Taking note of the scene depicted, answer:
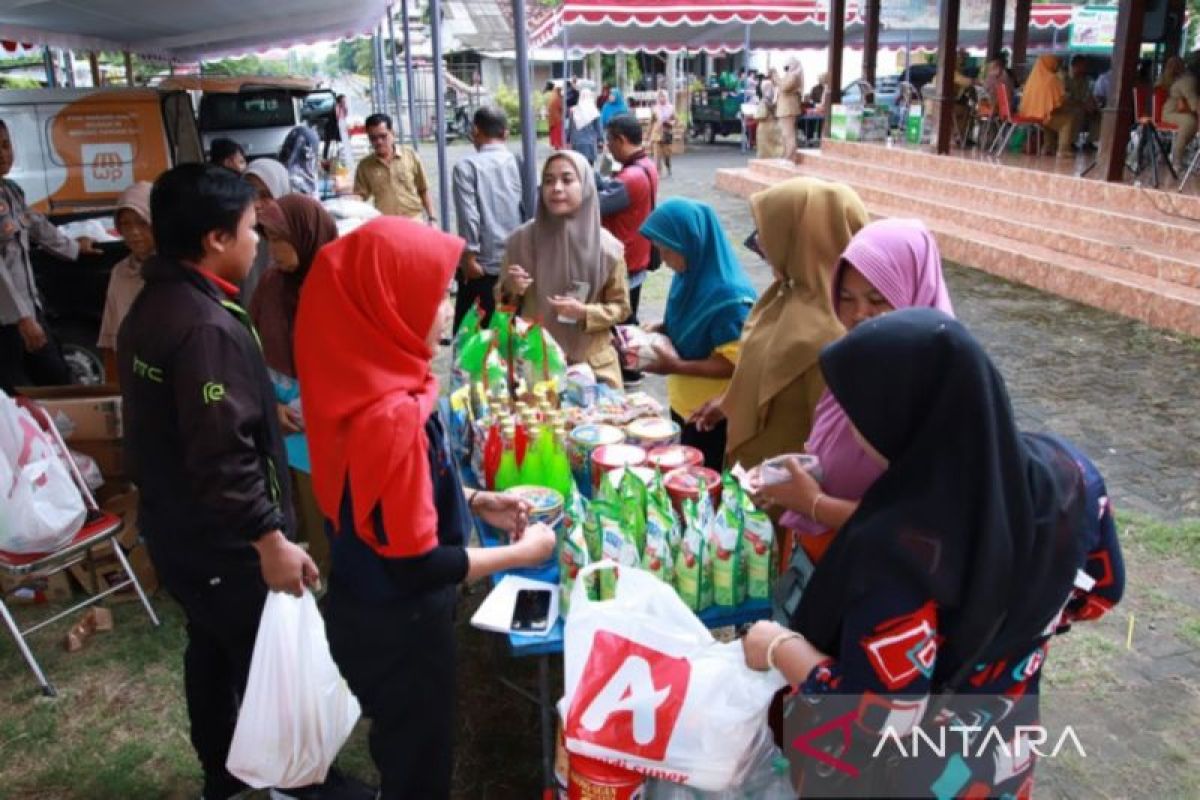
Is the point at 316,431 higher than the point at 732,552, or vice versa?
the point at 316,431

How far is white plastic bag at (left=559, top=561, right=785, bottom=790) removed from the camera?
5.67 feet

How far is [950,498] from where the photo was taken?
52.9 inches

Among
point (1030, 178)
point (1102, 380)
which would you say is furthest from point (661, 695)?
point (1030, 178)

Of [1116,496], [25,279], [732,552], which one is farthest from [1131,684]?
[25,279]

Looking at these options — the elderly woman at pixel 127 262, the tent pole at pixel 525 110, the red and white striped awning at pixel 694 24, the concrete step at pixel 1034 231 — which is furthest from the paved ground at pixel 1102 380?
the red and white striped awning at pixel 694 24

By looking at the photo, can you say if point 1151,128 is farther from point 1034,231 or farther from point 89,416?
point 89,416

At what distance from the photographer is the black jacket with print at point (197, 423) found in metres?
2.05

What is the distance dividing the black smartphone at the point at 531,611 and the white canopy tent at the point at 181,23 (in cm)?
444

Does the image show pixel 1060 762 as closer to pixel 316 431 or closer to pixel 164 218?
pixel 316 431

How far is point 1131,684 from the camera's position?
3141 mm

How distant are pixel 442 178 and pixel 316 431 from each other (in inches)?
286

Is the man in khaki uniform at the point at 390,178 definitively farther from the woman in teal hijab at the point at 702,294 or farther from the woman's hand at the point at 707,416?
the woman's hand at the point at 707,416

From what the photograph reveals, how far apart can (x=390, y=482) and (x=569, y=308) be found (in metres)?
2.06

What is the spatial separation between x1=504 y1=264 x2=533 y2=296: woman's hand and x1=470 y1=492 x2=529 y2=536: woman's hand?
1770 millimetres
